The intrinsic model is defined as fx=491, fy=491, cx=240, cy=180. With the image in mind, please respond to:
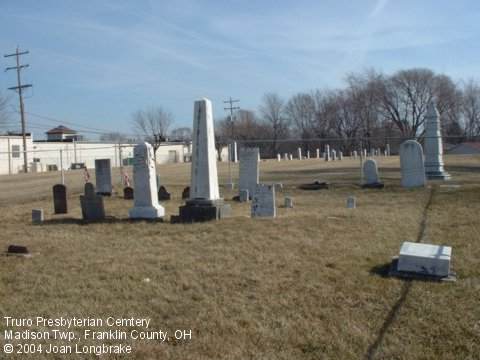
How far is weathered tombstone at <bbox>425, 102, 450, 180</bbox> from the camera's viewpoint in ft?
65.7

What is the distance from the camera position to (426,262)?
5770 mm

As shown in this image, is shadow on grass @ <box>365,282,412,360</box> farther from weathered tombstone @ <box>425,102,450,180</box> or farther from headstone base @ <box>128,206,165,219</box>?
weathered tombstone @ <box>425,102,450,180</box>

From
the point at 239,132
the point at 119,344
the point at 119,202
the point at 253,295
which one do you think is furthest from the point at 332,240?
the point at 239,132

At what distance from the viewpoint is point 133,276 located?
5.88 meters

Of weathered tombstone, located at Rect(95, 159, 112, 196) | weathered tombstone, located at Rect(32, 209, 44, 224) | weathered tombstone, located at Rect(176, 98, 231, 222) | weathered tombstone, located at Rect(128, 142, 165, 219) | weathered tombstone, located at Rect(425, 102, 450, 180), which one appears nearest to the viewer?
weathered tombstone, located at Rect(176, 98, 231, 222)

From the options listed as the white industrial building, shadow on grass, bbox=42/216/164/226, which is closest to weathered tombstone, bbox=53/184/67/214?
shadow on grass, bbox=42/216/164/226

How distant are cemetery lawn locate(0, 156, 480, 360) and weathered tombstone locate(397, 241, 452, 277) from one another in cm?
25

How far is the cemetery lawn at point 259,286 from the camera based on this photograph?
4082 mm

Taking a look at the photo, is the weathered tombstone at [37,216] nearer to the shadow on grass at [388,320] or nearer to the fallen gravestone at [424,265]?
the fallen gravestone at [424,265]

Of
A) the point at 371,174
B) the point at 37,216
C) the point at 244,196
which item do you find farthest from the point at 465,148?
the point at 37,216

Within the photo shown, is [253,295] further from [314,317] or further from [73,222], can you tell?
[73,222]

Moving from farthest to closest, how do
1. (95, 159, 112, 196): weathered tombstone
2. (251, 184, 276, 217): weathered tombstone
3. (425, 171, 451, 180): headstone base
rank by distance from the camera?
1. (425, 171, 451, 180): headstone base
2. (95, 159, 112, 196): weathered tombstone
3. (251, 184, 276, 217): weathered tombstone

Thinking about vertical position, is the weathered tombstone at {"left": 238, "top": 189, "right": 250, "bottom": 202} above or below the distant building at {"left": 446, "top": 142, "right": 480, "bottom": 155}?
below

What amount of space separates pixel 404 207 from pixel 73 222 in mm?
7796
